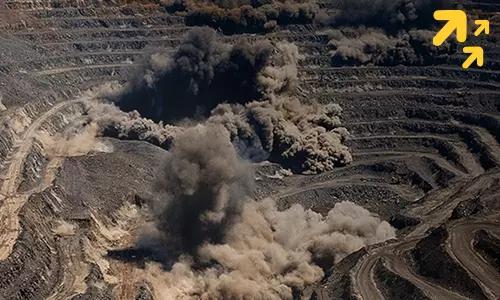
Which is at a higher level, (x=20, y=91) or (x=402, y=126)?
(x=20, y=91)

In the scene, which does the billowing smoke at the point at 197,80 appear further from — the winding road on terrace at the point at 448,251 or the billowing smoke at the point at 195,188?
the winding road on terrace at the point at 448,251

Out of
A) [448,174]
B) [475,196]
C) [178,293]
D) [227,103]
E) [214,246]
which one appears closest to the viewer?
[178,293]

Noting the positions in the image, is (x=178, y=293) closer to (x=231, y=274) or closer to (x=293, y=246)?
(x=231, y=274)

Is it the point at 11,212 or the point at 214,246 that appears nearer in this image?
the point at 11,212

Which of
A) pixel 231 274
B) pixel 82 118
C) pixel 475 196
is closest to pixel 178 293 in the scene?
pixel 231 274

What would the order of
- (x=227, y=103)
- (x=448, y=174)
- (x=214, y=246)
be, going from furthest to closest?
(x=227, y=103) < (x=448, y=174) < (x=214, y=246)

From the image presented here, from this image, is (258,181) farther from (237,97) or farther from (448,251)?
(448,251)

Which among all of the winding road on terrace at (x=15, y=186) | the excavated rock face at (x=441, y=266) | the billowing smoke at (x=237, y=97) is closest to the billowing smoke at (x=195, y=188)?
the winding road on terrace at (x=15, y=186)

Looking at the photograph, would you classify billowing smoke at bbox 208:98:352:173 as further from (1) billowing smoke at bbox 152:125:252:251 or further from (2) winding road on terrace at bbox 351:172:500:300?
(2) winding road on terrace at bbox 351:172:500:300
